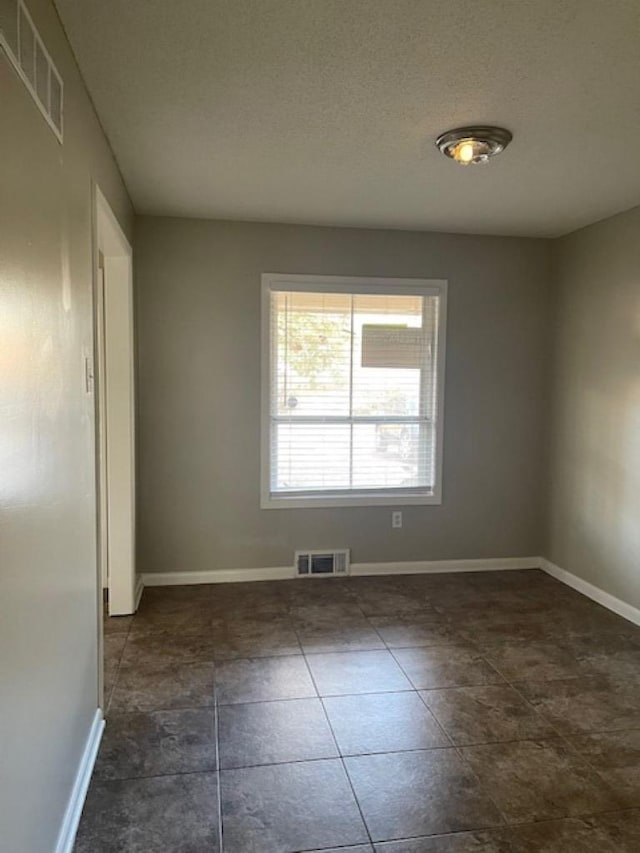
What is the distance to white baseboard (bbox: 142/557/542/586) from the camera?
13.7 feet

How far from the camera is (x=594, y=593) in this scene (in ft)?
13.3

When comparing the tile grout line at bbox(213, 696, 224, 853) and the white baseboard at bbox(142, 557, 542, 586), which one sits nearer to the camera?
the tile grout line at bbox(213, 696, 224, 853)

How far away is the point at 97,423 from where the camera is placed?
2.45m

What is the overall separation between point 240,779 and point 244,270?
2.99 m

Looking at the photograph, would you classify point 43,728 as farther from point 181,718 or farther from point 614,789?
point 614,789

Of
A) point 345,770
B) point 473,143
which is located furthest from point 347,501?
point 473,143

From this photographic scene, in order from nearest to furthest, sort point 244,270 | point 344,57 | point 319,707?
point 344,57 < point 319,707 < point 244,270

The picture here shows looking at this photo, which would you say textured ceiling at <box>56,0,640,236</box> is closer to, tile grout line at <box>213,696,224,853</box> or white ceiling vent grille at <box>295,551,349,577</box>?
white ceiling vent grille at <box>295,551,349,577</box>

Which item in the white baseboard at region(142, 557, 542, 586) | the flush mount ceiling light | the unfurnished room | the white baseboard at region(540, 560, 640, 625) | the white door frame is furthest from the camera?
the white baseboard at region(142, 557, 542, 586)

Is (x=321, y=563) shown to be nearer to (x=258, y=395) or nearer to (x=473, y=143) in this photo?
(x=258, y=395)

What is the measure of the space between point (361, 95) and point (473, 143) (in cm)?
59

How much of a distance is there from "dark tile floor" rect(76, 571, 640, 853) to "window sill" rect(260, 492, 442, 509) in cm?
65

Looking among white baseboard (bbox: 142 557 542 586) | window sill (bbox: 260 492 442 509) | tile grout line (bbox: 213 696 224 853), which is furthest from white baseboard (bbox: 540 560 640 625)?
tile grout line (bbox: 213 696 224 853)

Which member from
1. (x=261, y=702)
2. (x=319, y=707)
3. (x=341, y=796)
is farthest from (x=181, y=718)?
(x=341, y=796)
